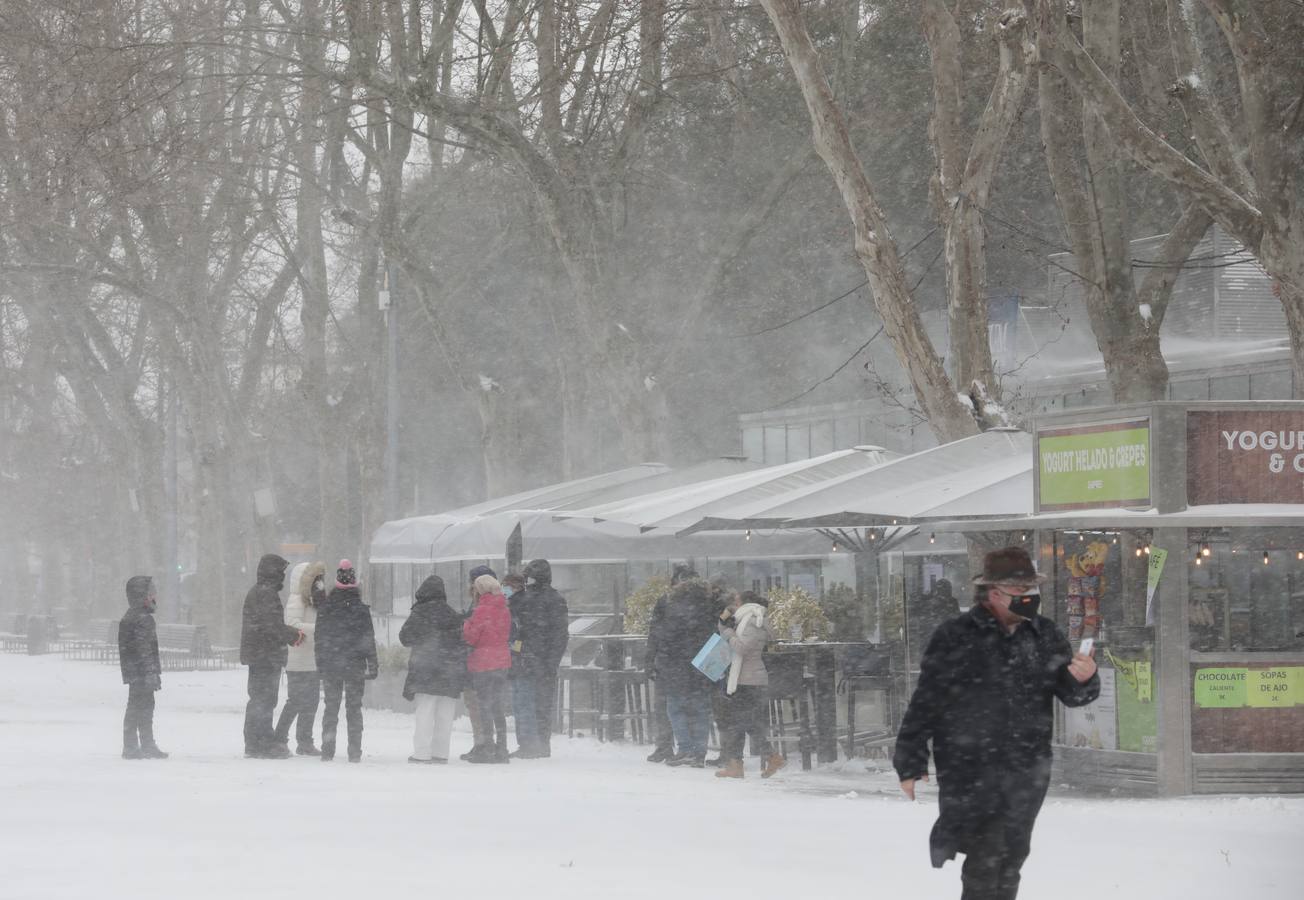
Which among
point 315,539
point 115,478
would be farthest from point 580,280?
point 315,539

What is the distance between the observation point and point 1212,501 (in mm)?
12555

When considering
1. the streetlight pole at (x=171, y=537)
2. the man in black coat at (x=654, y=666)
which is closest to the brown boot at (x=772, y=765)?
the man in black coat at (x=654, y=666)

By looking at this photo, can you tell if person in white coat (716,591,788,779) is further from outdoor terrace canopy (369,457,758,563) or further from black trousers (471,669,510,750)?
outdoor terrace canopy (369,457,758,563)

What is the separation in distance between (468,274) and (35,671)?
10.5m

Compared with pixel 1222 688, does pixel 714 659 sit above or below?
above

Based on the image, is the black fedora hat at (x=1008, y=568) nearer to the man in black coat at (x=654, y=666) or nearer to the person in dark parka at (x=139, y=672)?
the man in black coat at (x=654, y=666)

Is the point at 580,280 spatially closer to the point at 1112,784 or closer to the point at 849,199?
the point at 849,199

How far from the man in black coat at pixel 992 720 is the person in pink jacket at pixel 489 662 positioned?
369 inches

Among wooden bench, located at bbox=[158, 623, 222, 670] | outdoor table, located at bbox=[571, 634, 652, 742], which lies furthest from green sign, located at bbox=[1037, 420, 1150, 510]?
wooden bench, located at bbox=[158, 623, 222, 670]

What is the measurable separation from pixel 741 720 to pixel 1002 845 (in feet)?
26.8

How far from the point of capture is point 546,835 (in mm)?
10914

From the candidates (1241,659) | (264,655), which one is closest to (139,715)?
(264,655)

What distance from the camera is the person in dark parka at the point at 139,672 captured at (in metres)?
15.9

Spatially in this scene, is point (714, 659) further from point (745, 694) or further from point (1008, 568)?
point (1008, 568)
